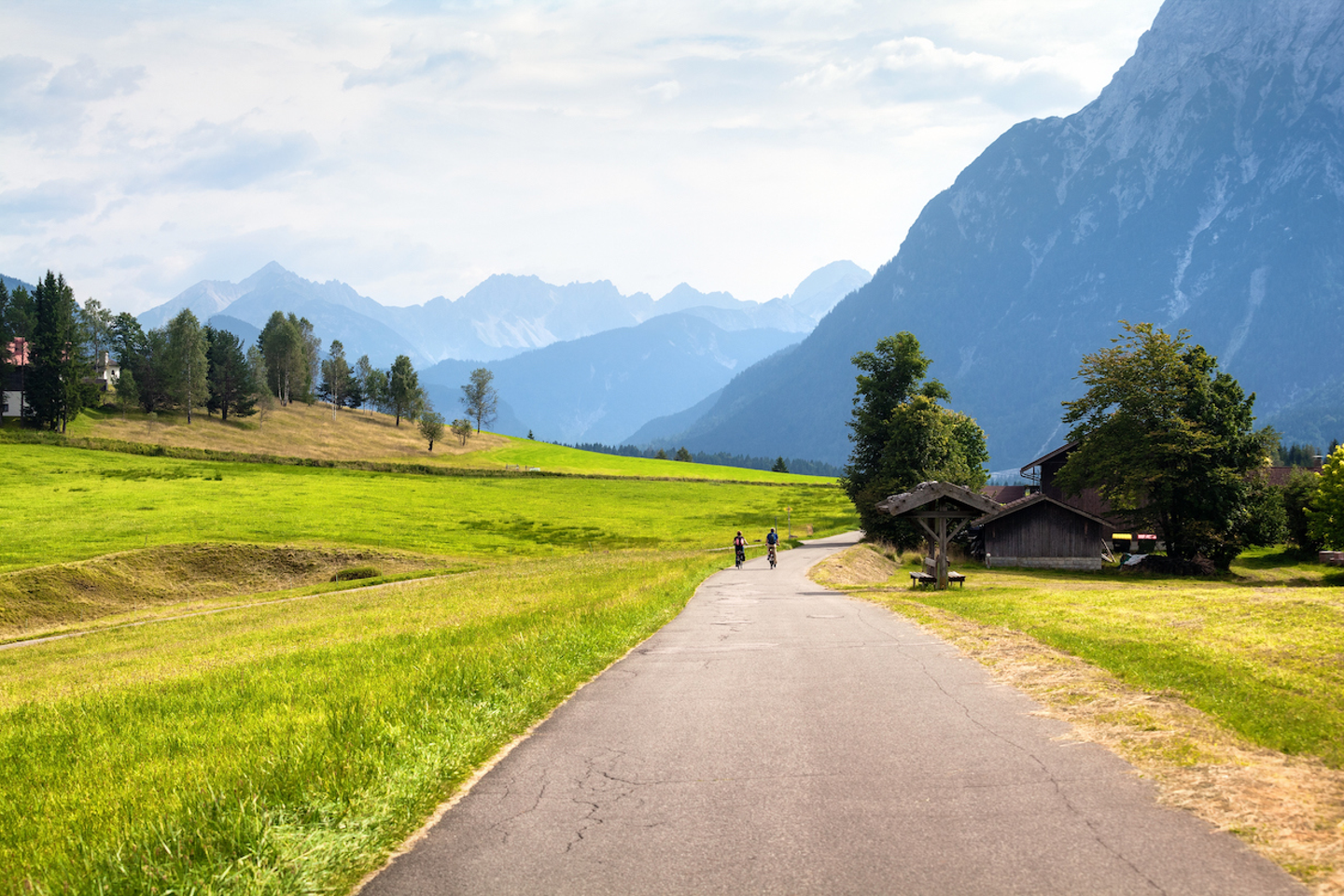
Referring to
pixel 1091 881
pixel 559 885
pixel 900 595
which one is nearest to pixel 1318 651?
pixel 1091 881

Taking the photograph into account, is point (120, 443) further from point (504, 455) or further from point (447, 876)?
point (447, 876)

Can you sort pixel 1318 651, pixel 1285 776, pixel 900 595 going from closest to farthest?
pixel 1285 776 < pixel 1318 651 < pixel 900 595

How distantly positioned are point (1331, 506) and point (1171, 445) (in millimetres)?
10920

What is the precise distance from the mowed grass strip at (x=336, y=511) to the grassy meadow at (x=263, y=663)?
0.51 meters

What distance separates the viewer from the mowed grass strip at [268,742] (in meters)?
5.91

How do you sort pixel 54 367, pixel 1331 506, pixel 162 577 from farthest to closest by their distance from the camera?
pixel 54 367
pixel 1331 506
pixel 162 577

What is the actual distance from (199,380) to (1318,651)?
14059cm

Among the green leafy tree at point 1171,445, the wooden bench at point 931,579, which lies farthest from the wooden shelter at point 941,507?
the green leafy tree at point 1171,445

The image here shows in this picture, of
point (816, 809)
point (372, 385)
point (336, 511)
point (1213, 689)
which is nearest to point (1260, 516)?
point (1213, 689)

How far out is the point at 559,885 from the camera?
5.61m

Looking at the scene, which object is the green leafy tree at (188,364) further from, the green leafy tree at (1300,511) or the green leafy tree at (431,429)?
the green leafy tree at (1300,511)

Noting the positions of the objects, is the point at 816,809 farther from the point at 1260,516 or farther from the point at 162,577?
the point at 1260,516

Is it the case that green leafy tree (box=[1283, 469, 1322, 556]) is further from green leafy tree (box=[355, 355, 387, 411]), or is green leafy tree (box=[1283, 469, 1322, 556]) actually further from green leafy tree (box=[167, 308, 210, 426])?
green leafy tree (box=[355, 355, 387, 411])

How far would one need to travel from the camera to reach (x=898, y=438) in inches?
2494
